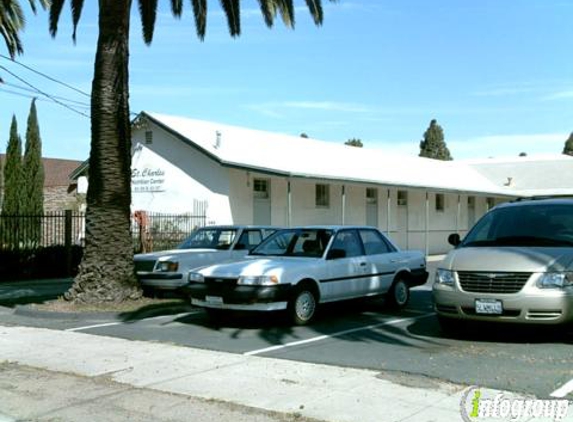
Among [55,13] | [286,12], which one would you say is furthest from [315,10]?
[55,13]

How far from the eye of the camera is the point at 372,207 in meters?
30.4

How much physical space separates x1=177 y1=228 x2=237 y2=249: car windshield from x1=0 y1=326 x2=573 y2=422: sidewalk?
5077mm

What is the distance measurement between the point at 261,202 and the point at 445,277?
15840 mm

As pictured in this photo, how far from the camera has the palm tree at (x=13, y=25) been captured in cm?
2062

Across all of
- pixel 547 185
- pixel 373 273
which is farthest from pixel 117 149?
pixel 547 185

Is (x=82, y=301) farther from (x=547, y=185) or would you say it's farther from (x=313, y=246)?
(x=547, y=185)

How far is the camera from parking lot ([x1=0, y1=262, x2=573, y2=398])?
734 centimetres

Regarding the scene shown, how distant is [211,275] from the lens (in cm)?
1070

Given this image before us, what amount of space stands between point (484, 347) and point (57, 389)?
5.06m

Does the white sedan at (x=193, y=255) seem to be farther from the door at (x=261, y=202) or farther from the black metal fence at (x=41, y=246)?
the door at (x=261, y=202)

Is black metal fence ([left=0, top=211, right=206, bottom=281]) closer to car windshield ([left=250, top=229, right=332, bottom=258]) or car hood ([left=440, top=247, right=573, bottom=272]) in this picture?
car windshield ([left=250, top=229, right=332, bottom=258])

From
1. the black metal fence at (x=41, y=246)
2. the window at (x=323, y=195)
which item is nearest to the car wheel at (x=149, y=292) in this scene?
the black metal fence at (x=41, y=246)

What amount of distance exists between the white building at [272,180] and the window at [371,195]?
4 centimetres

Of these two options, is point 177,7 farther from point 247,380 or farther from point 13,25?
point 247,380
